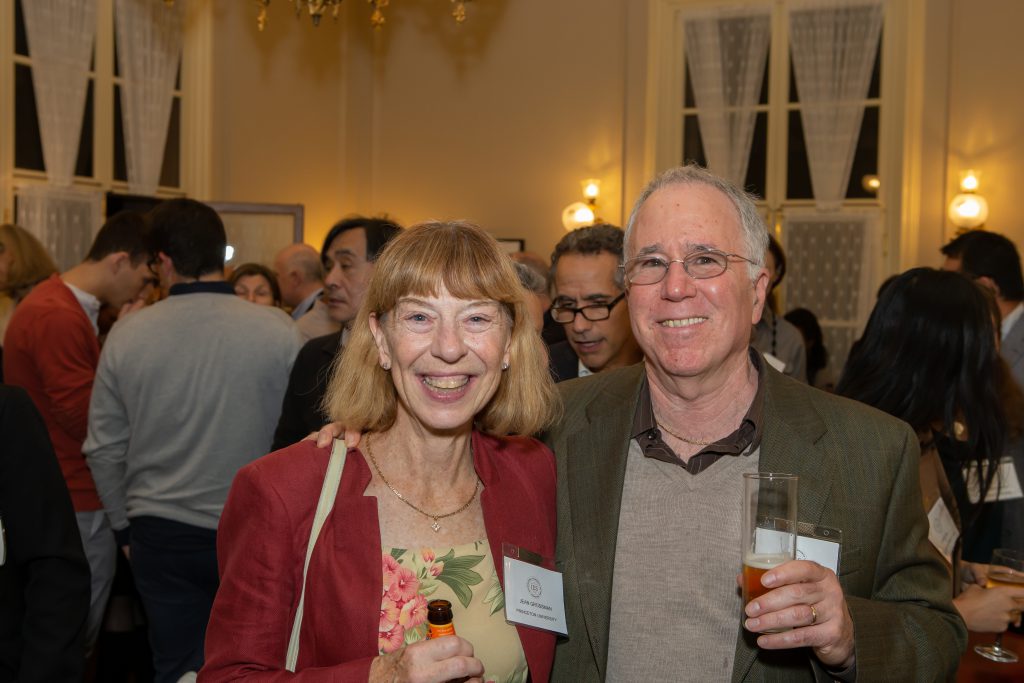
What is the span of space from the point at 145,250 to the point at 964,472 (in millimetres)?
3310

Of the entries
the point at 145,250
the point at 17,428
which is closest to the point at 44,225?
the point at 145,250

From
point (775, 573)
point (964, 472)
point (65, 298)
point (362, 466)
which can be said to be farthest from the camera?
point (65, 298)

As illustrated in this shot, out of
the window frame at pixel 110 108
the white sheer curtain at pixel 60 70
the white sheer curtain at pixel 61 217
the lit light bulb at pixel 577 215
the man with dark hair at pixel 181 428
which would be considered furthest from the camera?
the lit light bulb at pixel 577 215

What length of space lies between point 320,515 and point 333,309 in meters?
1.85

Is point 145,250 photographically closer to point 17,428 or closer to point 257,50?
point 17,428

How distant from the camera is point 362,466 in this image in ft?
5.96

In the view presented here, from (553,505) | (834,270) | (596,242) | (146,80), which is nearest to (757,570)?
(553,505)

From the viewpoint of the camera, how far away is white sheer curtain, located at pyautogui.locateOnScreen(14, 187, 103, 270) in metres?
7.36

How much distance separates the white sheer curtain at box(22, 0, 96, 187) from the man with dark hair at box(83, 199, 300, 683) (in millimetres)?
4729

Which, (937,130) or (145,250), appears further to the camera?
(937,130)

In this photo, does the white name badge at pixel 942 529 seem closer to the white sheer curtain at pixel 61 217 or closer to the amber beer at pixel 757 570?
the amber beer at pixel 757 570

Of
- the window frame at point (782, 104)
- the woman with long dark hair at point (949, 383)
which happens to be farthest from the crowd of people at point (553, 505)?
the window frame at point (782, 104)

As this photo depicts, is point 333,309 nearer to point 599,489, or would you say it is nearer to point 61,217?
point 599,489

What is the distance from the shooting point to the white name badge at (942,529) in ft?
7.91
